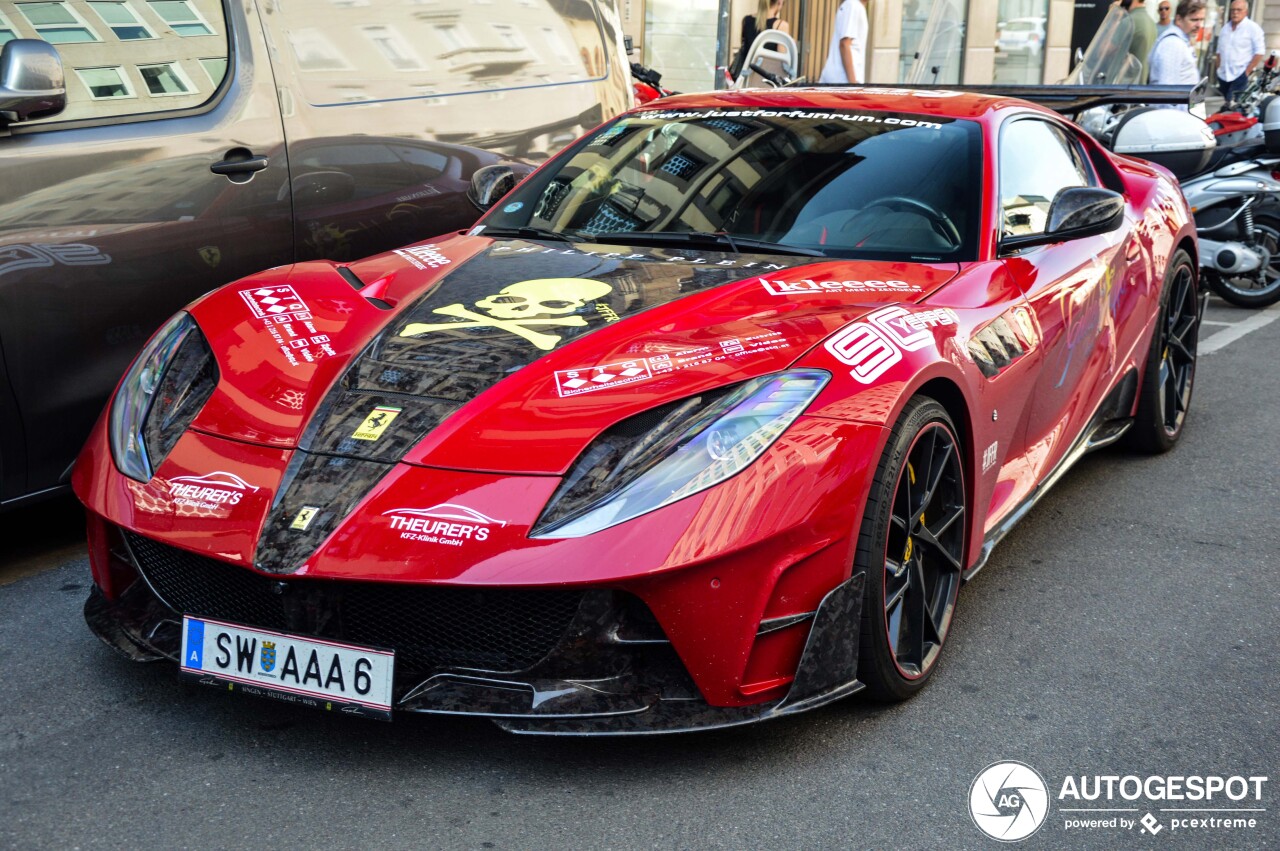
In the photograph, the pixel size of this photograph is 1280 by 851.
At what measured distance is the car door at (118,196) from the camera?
3826 mm

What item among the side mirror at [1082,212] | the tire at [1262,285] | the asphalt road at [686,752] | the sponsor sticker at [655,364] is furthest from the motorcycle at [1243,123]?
the sponsor sticker at [655,364]

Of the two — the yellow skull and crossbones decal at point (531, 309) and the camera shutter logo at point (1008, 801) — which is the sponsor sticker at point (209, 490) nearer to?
the yellow skull and crossbones decal at point (531, 309)

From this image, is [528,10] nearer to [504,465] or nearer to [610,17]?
[610,17]

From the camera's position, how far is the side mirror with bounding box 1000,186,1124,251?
3.82 metres

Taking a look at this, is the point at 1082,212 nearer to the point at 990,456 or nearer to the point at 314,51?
the point at 990,456

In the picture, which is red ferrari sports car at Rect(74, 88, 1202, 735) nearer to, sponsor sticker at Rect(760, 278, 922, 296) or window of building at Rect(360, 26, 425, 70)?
sponsor sticker at Rect(760, 278, 922, 296)

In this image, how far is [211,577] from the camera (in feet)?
9.18

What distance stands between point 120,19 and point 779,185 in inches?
81.5

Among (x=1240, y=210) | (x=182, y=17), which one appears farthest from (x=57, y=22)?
(x=1240, y=210)

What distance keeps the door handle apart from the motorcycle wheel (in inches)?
248

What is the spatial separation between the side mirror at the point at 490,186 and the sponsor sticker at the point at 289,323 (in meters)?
1.04

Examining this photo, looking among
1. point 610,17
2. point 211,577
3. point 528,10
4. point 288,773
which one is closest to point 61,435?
point 211,577

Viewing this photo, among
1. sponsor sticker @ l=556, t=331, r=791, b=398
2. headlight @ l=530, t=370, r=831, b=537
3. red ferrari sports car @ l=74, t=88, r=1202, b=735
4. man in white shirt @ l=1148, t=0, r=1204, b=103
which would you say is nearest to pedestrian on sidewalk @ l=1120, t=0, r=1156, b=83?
man in white shirt @ l=1148, t=0, r=1204, b=103

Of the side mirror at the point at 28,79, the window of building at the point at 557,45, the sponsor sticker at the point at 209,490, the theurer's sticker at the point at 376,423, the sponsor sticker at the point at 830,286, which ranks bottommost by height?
the sponsor sticker at the point at 209,490
